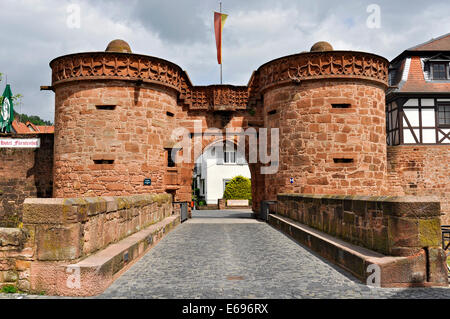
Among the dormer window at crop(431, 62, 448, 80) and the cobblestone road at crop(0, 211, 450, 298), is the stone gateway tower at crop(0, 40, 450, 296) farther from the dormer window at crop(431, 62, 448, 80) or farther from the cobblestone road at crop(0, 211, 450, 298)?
the dormer window at crop(431, 62, 448, 80)

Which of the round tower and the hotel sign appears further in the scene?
the hotel sign

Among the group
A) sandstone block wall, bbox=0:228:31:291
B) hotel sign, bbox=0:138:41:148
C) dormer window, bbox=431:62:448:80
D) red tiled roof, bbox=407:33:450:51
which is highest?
red tiled roof, bbox=407:33:450:51

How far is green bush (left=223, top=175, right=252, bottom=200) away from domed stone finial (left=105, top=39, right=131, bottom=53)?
18612mm

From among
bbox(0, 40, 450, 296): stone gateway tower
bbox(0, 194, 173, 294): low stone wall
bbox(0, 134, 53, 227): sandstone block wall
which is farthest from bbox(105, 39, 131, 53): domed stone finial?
bbox(0, 194, 173, 294): low stone wall

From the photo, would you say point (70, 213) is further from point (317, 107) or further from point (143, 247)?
point (317, 107)

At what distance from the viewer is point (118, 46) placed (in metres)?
15.2

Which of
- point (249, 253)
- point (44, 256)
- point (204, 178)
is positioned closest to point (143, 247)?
point (249, 253)

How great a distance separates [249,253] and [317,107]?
8.15 metres

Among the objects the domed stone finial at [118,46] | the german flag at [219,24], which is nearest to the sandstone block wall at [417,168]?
the german flag at [219,24]

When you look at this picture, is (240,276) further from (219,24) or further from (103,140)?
(219,24)

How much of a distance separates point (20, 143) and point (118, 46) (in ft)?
18.2

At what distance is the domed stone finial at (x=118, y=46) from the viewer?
15129mm

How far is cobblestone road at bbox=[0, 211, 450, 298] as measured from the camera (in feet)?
13.9

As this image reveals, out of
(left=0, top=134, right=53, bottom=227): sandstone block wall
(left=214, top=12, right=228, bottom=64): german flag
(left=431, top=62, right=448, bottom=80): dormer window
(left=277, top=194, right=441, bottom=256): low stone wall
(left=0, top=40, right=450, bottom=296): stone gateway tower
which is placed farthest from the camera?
(left=431, top=62, right=448, bottom=80): dormer window
